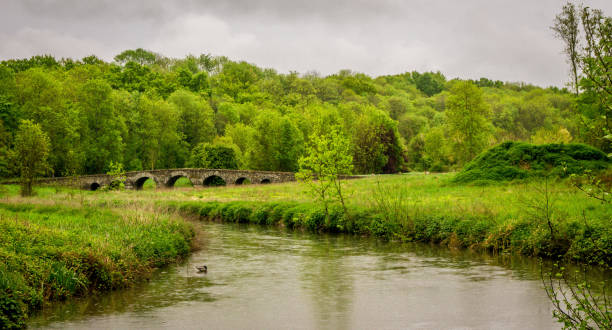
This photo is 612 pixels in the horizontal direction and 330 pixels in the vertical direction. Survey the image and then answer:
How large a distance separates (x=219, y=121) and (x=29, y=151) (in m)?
58.6

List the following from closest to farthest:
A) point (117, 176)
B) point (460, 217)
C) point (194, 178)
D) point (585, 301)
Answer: point (585, 301) < point (460, 217) < point (117, 176) < point (194, 178)

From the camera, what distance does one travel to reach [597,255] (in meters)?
19.6

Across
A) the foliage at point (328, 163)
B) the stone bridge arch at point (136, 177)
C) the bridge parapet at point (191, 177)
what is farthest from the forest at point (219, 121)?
the foliage at point (328, 163)

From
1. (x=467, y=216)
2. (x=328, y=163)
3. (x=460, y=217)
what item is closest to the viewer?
(x=467, y=216)

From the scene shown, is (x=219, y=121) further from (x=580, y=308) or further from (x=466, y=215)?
(x=580, y=308)

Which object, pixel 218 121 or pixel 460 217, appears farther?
pixel 218 121

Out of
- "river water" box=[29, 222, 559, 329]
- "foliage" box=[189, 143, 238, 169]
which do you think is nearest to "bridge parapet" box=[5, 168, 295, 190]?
"foliage" box=[189, 143, 238, 169]

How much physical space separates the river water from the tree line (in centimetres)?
2148

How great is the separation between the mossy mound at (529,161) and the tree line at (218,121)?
11.8ft

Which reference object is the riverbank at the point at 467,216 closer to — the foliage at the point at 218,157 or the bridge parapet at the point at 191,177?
the bridge parapet at the point at 191,177

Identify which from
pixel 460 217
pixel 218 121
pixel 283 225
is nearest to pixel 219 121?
pixel 218 121

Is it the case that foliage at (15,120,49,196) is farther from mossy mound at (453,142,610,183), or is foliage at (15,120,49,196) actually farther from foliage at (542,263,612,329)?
foliage at (542,263,612,329)

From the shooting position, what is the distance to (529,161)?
1492 inches

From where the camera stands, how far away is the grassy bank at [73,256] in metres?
14.7
